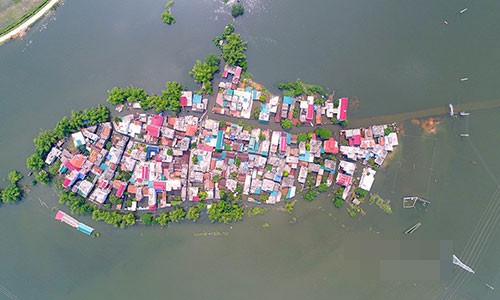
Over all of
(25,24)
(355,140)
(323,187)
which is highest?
(25,24)

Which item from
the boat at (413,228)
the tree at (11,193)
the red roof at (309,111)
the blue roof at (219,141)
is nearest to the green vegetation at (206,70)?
the blue roof at (219,141)

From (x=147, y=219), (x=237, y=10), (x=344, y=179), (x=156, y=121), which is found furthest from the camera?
(x=237, y=10)

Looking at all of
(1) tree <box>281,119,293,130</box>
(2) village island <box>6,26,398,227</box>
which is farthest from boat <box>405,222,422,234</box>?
(1) tree <box>281,119,293,130</box>

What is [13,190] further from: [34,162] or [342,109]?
[342,109]

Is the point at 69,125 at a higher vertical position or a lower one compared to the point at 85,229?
higher

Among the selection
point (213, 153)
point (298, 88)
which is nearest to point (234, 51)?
point (298, 88)

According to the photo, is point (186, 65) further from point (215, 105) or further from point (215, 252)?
point (215, 252)

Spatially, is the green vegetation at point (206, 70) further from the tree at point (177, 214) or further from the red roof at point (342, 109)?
the red roof at point (342, 109)
